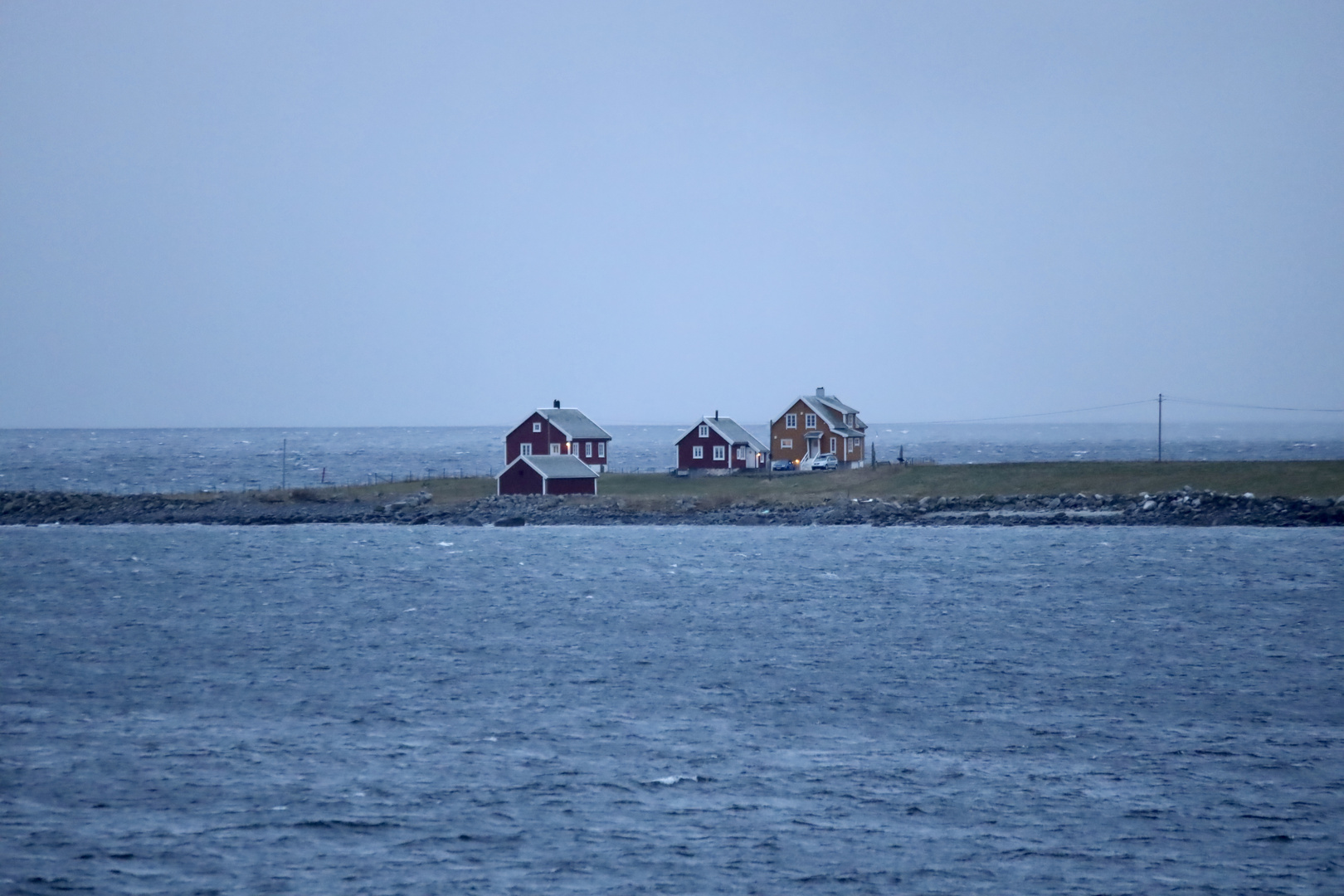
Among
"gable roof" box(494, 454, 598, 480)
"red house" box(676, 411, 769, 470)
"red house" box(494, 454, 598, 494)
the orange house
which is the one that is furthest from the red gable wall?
"red house" box(494, 454, 598, 494)

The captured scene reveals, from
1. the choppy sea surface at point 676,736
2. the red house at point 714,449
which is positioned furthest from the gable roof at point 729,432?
the choppy sea surface at point 676,736

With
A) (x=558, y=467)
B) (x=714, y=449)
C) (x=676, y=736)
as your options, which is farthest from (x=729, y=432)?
(x=676, y=736)

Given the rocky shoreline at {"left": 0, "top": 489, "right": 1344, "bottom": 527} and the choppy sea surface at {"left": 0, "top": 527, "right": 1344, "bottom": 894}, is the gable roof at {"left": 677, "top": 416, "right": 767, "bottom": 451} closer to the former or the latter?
the rocky shoreline at {"left": 0, "top": 489, "right": 1344, "bottom": 527}

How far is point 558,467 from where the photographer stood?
3733 inches

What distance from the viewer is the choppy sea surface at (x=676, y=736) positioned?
20844mm

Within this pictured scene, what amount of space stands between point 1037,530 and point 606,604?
4334 centimetres

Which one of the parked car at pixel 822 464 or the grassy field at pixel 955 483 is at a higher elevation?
the parked car at pixel 822 464

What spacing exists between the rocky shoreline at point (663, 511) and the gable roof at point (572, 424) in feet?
28.1

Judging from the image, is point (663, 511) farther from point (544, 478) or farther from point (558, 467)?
point (544, 478)

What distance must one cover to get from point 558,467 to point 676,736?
6608 centimetres

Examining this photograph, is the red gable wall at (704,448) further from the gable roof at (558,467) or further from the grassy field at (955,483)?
the gable roof at (558,467)

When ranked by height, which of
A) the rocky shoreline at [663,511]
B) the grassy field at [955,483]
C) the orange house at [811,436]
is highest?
the orange house at [811,436]

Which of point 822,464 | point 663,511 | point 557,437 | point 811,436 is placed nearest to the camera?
point 663,511

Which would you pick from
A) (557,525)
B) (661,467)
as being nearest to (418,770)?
(557,525)
